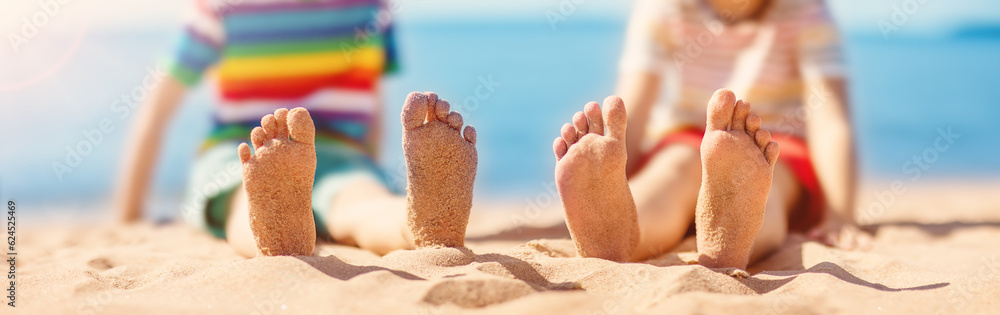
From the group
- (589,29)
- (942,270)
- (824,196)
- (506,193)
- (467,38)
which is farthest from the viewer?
(589,29)

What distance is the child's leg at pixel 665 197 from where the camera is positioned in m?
1.79

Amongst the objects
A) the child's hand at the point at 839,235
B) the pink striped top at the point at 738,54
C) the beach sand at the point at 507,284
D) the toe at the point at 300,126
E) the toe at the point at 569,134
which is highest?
the pink striped top at the point at 738,54

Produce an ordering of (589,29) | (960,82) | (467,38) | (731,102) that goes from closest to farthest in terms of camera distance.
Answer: (731,102) < (960,82) < (467,38) < (589,29)

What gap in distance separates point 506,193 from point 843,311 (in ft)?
12.4

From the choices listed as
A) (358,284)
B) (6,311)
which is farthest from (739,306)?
(6,311)

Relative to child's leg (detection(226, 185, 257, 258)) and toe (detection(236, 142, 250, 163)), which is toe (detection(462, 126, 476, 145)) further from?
child's leg (detection(226, 185, 257, 258))

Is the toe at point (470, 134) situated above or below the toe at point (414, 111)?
below

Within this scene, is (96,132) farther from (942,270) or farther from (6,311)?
(942,270)

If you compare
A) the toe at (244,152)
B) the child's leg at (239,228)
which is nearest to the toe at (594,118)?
the toe at (244,152)

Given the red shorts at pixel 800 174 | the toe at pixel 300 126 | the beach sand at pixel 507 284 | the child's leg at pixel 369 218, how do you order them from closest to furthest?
the beach sand at pixel 507 284 < the toe at pixel 300 126 < the child's leg at pixel 369 218 < the red shorts at pixel 800 174

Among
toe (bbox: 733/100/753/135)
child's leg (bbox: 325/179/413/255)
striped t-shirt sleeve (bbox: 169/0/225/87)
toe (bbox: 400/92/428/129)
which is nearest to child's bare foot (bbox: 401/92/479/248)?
toe (bbox: 400/92/428/129)

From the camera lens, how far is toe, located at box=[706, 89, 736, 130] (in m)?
1.48

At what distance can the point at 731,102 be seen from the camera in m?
1.48

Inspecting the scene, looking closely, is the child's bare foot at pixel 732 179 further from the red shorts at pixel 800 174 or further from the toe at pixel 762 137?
the red shorts at pixel 800 174
